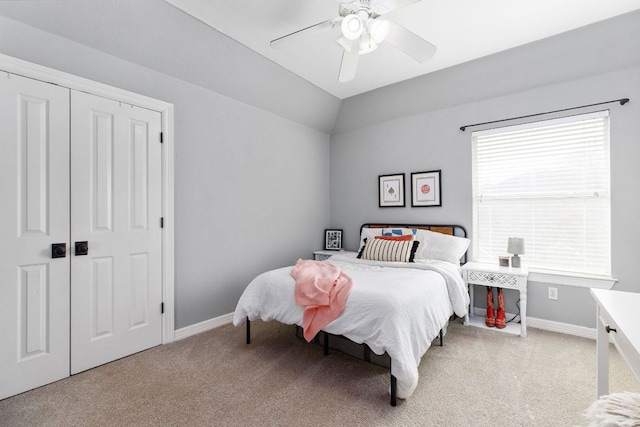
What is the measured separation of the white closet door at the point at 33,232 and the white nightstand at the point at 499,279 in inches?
144

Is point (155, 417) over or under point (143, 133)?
under

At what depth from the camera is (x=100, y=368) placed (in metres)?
2.36

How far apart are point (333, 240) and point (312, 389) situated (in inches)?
109

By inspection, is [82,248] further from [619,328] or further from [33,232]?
[619,328]

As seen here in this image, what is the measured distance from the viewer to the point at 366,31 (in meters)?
2.12

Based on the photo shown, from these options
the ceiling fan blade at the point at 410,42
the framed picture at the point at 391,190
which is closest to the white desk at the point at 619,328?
the ceiling fan blade at the point at 410,42

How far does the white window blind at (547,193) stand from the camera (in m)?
2.96

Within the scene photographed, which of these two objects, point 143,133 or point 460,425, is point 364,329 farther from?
point 143,133

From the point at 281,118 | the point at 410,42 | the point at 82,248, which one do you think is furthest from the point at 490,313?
the point at 82,248

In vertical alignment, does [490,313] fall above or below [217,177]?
below

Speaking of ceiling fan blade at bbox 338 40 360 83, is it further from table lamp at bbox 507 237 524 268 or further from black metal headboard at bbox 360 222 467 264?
table lamp at bbox 507 237 524 268

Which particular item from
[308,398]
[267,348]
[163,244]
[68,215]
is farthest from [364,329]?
[68,215]

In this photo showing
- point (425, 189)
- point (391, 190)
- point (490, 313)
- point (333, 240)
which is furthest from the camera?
point (333, 240)

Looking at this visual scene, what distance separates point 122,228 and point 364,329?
2140 millimetres
